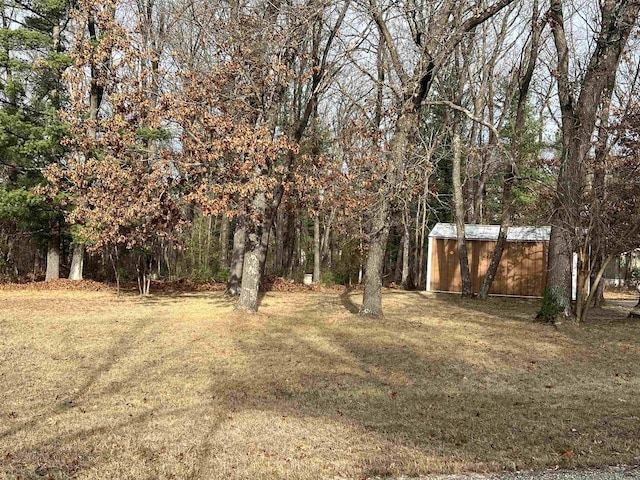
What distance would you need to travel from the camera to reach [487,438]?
4.73 m


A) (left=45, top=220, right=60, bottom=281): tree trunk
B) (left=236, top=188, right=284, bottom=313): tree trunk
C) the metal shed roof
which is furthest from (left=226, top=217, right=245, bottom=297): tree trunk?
the metal shed roof

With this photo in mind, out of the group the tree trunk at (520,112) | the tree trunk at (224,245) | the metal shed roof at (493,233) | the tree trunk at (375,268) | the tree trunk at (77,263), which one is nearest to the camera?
the tree trunk at (375,268)

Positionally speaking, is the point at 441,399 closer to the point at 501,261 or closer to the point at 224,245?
the point at 501,261

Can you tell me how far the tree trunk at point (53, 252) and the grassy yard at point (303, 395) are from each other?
23.7ft

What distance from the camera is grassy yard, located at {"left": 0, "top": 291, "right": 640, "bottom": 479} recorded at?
4.16 metres

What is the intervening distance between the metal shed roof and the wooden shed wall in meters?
0.21

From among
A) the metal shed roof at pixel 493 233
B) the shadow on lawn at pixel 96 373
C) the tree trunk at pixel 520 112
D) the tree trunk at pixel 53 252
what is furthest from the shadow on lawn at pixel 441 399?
the tree trunk at pixel 53 252

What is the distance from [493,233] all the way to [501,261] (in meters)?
1.25

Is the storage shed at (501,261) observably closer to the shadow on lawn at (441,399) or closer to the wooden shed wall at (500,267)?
the wooden shed wall at (500,267)

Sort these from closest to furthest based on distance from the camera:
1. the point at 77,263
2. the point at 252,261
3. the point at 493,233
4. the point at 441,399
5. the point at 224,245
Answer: the point at 441,399, the point at 252,261, the point at 77,263, the point at 493,233, the point at 224,245

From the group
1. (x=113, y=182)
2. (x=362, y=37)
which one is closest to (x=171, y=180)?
(x=113, y=182)

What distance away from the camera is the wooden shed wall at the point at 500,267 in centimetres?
2092

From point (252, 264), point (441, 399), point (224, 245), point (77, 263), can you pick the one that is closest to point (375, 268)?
point (252, 264)

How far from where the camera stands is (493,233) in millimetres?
21938
